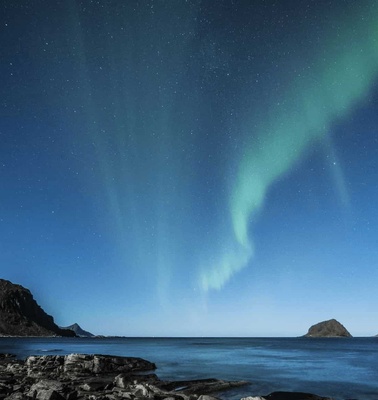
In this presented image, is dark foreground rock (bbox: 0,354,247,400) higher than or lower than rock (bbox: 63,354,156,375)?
lower

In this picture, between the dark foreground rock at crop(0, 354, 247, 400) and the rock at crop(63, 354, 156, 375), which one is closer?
the dark foreground rock at crop(0, 354, 247, 400)

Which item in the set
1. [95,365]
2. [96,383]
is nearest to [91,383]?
[96,383]

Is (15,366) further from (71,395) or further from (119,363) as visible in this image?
(71,395)

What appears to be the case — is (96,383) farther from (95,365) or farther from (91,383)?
(95,365)

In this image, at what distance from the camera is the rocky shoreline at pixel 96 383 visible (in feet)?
78.7

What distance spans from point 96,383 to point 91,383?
48 centimetres

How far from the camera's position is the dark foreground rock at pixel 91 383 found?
78.7 feet

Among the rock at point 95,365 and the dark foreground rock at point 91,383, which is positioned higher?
the rock at point 95,365

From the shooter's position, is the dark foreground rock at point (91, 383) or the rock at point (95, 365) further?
the rock at point (95, 365)

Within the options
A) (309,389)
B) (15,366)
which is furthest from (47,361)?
(309,389)

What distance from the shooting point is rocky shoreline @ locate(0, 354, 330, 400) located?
23984mm

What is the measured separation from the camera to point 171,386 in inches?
1296

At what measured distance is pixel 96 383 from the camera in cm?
3272

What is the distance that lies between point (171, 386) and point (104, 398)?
38.1 feet
